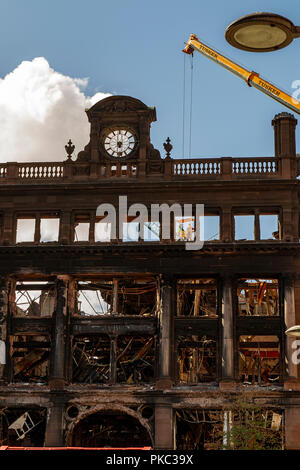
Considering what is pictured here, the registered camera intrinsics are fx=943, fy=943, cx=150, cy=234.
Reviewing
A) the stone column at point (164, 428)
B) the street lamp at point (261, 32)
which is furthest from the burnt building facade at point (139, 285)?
the street lamp at point (261, 32)

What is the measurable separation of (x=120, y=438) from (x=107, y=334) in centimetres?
1096

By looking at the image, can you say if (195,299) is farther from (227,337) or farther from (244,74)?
(244,74)

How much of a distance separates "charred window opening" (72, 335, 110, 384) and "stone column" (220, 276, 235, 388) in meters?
7.97

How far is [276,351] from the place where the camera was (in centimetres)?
6919

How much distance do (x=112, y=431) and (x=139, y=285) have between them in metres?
11.2

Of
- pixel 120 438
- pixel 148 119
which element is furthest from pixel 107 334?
pixel 148 119

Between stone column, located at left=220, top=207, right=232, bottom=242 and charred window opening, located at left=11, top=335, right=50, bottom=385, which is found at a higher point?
stone column, located at left=220, top=207, right=232, bottom=242

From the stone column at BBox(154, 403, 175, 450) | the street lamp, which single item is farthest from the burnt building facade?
the street lamp

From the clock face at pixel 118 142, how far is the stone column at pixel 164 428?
18.0 meters

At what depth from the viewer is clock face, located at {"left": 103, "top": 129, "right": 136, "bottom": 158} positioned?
6581 cm

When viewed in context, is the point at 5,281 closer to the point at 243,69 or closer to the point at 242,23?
the point at 243,69

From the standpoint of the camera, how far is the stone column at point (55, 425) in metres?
59.3

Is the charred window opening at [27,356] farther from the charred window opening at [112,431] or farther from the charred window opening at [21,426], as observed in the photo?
the charred window opening at [112,431]

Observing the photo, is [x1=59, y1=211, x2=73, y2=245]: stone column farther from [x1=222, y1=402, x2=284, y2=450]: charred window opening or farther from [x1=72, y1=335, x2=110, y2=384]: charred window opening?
[x1=222, y1=402, x2=284, y2=450]: charred window opening
